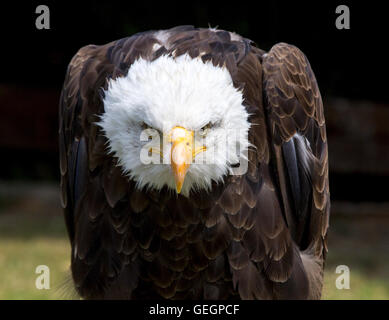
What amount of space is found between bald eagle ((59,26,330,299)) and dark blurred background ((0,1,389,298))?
3.71m

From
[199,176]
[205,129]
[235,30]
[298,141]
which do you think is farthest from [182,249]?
[235,30]

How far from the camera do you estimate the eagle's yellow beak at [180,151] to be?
2604mm

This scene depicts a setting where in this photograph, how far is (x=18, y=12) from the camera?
8.06 metres

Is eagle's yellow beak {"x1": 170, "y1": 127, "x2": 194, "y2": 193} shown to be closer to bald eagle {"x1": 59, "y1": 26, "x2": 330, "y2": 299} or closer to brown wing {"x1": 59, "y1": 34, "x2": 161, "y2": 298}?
bald eagle {"x1": 59, "y1": 26, "x2": 330, "y2": 299}

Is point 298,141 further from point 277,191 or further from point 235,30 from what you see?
point 235,30

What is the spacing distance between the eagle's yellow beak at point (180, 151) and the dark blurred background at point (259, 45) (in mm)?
4435

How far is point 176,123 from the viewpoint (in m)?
2.70

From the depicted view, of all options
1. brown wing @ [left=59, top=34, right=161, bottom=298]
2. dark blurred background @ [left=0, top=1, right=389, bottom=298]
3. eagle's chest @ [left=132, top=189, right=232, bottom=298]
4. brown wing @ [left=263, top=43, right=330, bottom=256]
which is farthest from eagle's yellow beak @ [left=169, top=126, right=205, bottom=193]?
dark blurred background @ [left=0, top=1, right=389, bottom=298]

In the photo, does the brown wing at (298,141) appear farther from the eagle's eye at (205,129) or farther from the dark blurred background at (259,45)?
the dark blurred background at (259,45)

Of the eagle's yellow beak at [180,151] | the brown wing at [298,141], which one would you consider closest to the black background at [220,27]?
the brown wing at [298,141]

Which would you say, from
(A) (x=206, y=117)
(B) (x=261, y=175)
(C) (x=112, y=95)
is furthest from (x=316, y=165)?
(C) (x=112, y=95)

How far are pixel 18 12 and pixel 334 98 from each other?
13.8 feet

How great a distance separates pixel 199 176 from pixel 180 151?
0.34m

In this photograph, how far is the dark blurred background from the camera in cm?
734
